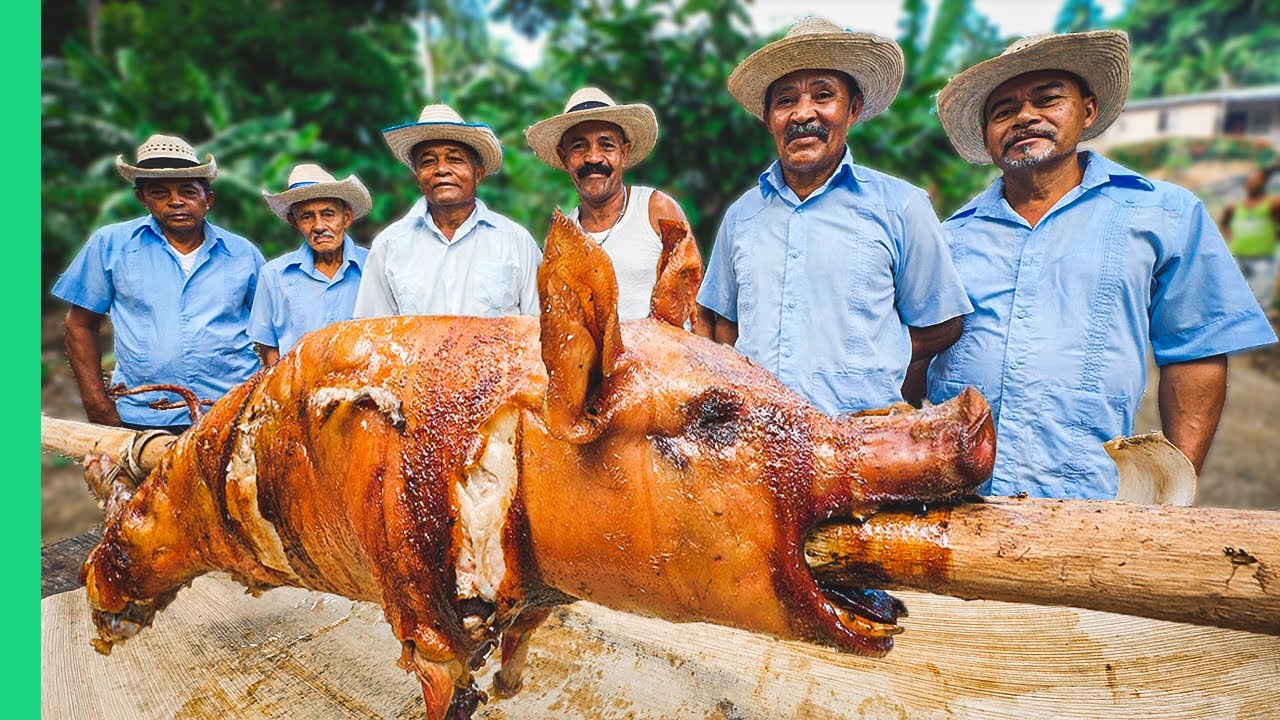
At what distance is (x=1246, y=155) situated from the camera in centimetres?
3059

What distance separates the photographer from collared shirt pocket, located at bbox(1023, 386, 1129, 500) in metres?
2.78

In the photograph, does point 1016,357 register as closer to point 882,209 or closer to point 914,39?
point 882,209

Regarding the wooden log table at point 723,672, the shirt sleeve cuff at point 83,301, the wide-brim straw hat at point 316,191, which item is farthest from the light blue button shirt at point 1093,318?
the shirt sleeve cuff at point 83,301

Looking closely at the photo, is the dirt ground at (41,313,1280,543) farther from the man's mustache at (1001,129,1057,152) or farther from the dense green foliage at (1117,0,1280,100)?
the dense green foliage at (1117,0,1280,100)

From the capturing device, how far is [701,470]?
1.45 metres

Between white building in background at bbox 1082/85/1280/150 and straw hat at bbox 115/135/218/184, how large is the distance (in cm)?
3924

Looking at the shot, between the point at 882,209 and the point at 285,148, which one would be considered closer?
the point at 882,209

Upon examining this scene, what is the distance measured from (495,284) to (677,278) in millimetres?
2179

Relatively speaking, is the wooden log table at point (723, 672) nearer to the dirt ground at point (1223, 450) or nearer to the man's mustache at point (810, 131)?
the man's mustache at point (810, 131)

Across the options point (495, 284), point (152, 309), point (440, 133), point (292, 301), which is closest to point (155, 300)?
point (152, 309)

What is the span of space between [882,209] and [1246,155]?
3873cm

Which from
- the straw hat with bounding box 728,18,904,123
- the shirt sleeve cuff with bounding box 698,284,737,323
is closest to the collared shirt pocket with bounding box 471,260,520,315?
the shirt sleeve cuff with bounding box 698,284,737,323

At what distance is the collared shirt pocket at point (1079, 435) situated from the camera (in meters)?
2.78

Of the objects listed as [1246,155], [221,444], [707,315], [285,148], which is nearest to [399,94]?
[285,148]
